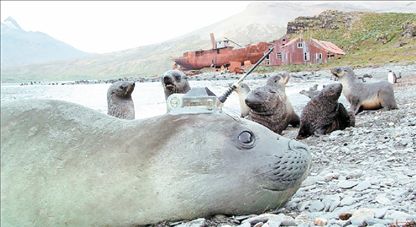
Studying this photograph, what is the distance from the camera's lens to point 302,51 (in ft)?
42.1

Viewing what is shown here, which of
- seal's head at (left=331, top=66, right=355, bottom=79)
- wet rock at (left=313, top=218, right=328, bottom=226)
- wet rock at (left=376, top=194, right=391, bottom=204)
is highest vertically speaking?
seal's head at (left=331, top=66, right=355, bottom=79)

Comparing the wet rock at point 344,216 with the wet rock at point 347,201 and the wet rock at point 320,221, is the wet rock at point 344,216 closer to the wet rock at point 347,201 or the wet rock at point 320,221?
the wet rock at point 320,221

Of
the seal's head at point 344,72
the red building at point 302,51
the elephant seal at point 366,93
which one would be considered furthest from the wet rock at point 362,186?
the red building at point 302,51

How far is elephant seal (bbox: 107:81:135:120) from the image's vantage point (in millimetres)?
6840

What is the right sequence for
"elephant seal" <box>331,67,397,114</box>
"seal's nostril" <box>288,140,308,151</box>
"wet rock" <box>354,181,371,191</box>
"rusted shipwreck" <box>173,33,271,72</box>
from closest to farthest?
"seal's nostril" <box>288,140,308,151</box>, "wet rock" <box>354,181,371,191</box>, "elephant seal" <box>331,67,397,114</box>, "rusted shipwreck" <box>173,33,271,72</box>

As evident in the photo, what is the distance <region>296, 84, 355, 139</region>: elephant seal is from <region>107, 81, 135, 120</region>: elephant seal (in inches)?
75.7

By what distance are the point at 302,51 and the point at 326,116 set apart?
6.08 metres

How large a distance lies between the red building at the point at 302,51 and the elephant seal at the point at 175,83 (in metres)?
3.51

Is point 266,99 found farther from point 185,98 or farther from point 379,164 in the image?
point 185,98

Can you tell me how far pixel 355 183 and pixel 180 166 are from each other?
1.29m

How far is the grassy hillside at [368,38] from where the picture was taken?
10.4 metres

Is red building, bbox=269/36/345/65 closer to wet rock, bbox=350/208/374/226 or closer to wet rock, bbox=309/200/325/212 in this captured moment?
wet rock, bbox=309/200/325/212

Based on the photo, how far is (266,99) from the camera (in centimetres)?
730

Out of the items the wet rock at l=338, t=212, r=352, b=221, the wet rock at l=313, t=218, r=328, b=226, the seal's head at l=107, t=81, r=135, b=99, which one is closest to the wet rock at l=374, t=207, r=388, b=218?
the wet rock at l=338, t=212, r=352, b=221
